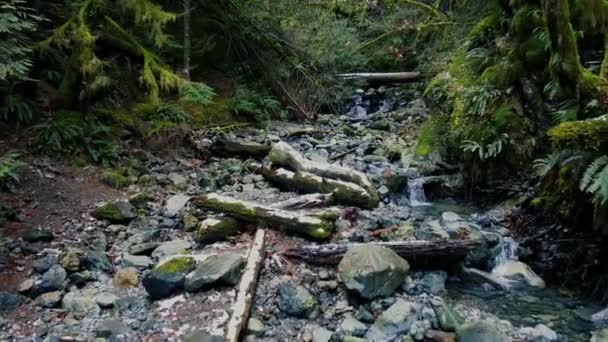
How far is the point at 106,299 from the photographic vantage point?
154 inches

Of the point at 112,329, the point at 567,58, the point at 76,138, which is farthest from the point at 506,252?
the point at 76,138

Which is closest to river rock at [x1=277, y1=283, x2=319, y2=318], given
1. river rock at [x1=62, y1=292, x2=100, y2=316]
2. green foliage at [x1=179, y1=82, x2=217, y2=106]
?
river rock at [x1=62, y1=292, x2=100, y2=316]

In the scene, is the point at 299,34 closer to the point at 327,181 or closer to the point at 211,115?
the point at 211,115

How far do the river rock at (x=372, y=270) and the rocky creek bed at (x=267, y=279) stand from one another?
1 cm

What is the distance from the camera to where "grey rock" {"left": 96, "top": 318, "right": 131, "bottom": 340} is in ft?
11.5

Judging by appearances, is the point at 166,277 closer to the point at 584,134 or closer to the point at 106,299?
the point at 106,299

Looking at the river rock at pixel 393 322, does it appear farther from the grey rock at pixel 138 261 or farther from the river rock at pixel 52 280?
the river rock at pixel 52 280

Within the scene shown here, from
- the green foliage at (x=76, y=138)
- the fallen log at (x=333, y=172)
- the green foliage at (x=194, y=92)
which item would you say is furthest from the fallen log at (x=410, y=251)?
the green foliage at (x=194, y=92)

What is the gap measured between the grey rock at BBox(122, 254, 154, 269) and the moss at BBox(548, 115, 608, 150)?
157 inches

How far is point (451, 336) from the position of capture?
355cm

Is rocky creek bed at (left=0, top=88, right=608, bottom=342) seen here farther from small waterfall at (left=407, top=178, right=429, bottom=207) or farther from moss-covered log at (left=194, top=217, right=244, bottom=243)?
small waterfall at (left=407, top=178, right=429, bottom=207)

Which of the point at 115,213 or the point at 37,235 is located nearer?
the point at 37,235

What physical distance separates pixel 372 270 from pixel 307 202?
1718mm

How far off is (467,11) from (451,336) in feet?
28.1
